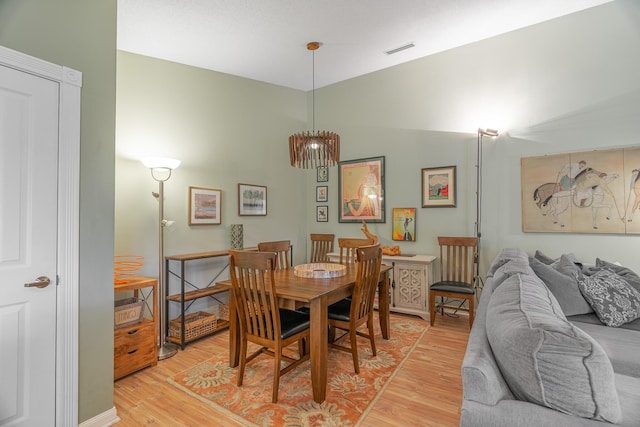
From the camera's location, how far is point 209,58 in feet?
12.1

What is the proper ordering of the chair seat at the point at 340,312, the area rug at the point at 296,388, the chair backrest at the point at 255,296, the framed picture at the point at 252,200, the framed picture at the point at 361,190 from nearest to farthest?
the area rug at the point at 296,388
the chair backrest at the point at 255,296
the chair seat at the point at 340,312
the framed picture at the point at 252,200
the framed picture at the point at 361,190

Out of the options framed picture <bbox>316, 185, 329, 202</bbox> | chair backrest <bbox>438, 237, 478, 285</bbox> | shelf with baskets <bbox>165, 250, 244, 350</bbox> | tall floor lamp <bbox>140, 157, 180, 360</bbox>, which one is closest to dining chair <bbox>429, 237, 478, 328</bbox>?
chair backrest <bbox>438, 237, 478, 285</bbox>

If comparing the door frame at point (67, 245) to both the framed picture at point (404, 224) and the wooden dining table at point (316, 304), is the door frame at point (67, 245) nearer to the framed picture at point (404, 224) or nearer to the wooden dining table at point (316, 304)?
the wooden dining table at point (316, 304)

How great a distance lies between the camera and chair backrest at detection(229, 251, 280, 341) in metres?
2.14

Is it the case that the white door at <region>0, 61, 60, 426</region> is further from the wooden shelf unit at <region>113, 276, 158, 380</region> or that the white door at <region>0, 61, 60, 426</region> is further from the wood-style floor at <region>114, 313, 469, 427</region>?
the wooden shelf unit at <region>113, 276, 158, 380</region>

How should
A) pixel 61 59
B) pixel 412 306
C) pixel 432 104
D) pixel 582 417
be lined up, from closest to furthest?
pixel 582 417, pixel 61 59, pixel 412 306, pixel 432 104

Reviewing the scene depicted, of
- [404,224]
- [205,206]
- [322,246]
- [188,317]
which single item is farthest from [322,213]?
[188,317]

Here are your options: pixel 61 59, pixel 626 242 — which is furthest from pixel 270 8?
pixel 626 242

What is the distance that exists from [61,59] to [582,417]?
9.65ft

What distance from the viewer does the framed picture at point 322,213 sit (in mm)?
5207

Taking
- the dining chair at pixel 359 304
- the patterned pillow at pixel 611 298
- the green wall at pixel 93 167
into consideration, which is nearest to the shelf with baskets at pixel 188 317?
the green wall at pixel 93 167

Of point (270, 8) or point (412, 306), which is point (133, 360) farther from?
point (270, 8)

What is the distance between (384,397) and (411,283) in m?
1.92

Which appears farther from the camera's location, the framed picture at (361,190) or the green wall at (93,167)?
the framed picture at (361,190)
